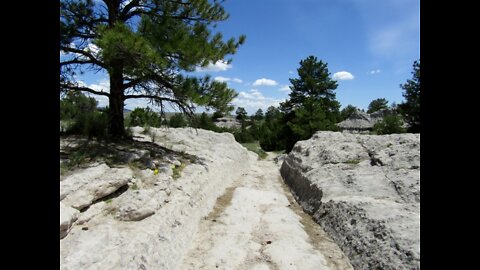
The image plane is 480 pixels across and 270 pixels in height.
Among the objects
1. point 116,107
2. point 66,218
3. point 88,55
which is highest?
point 88,55

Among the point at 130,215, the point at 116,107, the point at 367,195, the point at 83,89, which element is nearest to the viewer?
the point at 130,215

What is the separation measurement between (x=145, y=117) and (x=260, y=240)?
737 cm

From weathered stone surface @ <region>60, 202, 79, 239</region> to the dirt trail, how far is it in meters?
1.64

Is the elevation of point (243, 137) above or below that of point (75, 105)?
below

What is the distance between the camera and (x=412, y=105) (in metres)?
28.9

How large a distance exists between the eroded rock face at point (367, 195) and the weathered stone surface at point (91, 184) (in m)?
3.99

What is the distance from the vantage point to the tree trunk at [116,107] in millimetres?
8336

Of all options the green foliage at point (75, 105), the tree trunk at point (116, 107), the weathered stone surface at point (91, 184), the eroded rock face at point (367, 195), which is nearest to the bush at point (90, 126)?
the tree trunk at point (116, 107)

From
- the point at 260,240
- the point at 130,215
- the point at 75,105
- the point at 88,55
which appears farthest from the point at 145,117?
the point at 260,240

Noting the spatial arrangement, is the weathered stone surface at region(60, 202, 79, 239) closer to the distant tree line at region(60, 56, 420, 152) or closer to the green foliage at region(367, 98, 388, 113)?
the distant tree line at region(60, 56, 420, 152)

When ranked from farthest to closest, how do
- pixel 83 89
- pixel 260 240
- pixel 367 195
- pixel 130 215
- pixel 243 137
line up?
pixel 243 137 → pixel 83 89 → pixel 367 195 → pixel 260 240 → pixel 130 215

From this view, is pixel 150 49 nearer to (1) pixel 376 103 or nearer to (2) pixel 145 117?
(2) pixel 145 117

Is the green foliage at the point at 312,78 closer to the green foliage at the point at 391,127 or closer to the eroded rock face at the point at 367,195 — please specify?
the green foliage at the point at 391,127

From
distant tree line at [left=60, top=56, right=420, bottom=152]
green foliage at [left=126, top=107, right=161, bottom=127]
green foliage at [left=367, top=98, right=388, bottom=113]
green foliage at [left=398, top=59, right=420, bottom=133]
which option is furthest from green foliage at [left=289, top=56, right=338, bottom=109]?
green foliage at [left=367, top=98, right=388, bottom=113]
